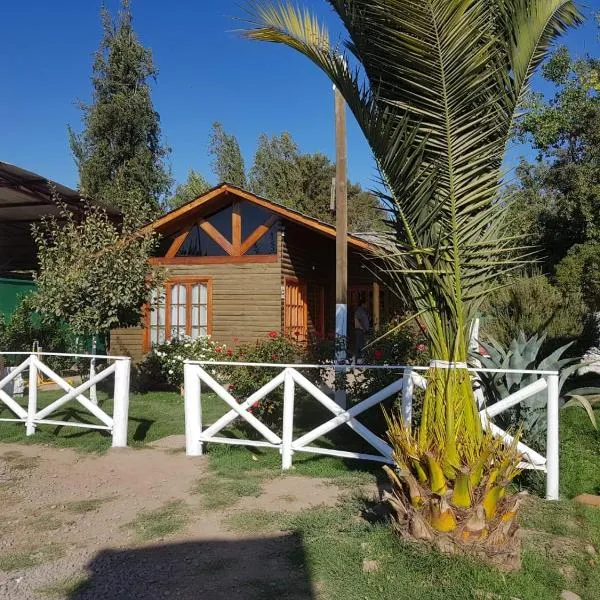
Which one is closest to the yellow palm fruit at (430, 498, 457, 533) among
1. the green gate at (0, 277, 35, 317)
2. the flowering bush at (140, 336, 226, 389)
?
the flowering bush at (140, 336, 226, 389)

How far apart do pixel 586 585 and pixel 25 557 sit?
11.2ft

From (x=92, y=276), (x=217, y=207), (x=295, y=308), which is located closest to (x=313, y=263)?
(x=295, y=308)

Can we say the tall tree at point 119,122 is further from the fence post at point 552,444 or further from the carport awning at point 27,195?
the fence post at point 552,444

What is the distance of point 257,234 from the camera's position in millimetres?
13047

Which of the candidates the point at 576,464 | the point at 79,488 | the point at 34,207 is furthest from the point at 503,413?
the point at 34,207

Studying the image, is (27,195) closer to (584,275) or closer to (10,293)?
(10,293)

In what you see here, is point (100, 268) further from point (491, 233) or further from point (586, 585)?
point (586, 585)

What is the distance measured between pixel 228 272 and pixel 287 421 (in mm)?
7700

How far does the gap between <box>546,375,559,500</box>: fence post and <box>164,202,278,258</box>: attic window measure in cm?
871

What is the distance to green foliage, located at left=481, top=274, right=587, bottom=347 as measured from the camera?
1043 cm

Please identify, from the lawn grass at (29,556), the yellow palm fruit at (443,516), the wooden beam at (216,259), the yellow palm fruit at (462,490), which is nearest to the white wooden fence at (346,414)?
the yellow palm fruit at (462,490)

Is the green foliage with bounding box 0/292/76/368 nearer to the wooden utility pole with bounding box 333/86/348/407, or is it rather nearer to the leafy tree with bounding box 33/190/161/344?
the leafy tree with bounding box 33/190/161/344

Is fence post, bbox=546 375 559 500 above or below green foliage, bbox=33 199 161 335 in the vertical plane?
below

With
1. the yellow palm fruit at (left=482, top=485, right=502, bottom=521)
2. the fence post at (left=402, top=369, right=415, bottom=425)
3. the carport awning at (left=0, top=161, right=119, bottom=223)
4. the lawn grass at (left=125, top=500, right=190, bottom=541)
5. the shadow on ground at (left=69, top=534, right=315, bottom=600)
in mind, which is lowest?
the shadow on ground at (left=69, top=534, right=315, bottom=600)
